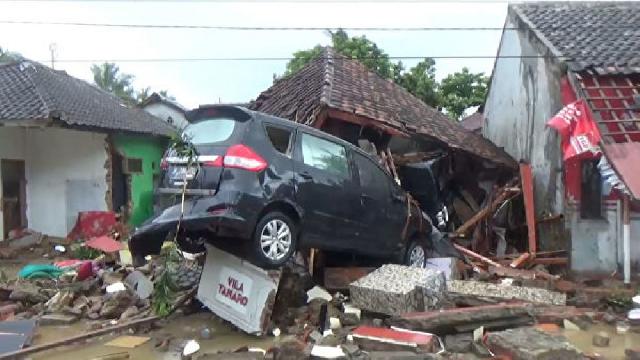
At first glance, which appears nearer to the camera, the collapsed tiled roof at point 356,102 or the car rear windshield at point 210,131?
the car rear windshield at point 210,131

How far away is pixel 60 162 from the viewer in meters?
15.8

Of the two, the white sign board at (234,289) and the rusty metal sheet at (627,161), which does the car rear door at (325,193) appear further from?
the rusty metal sheet at (627,161)

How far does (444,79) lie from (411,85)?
2005mm

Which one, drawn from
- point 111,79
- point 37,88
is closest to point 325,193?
point 37,88

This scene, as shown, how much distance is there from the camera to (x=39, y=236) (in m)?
14.6

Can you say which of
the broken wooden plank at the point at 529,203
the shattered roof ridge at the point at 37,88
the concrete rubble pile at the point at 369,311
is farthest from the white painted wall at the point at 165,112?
the concrete rubble pile at the point at 369,311

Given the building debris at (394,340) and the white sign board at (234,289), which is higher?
the white sign board at (234,289)

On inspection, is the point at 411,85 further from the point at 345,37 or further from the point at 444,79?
the point at 345,37

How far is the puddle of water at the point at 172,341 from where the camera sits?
238 inches

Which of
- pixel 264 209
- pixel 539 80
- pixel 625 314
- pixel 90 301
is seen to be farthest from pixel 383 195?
pixel 539 80

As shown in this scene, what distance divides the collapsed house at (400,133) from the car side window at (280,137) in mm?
3085

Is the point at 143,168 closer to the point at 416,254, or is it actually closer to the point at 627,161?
the point at 416,254

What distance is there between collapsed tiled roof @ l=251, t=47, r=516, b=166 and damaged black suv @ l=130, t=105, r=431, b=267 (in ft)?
9.17

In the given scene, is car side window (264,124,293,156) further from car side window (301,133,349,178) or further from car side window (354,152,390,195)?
car side window (354,152,390,195)
